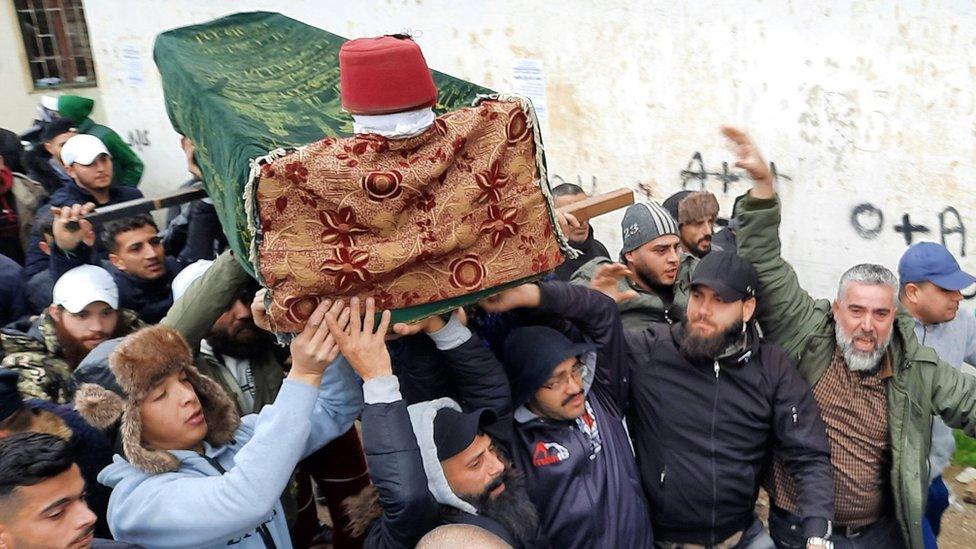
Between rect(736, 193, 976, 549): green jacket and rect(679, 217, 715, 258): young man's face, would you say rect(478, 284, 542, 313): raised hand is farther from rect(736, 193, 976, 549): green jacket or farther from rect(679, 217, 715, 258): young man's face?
rect(679, 217, 715, 258): young man's face

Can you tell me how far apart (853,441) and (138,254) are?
343 centimetres

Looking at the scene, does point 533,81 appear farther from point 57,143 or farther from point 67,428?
point 67,428

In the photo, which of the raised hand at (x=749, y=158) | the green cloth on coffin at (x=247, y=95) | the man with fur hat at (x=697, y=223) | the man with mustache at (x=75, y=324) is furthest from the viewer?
the man with fur hat at (x=697, y=223)

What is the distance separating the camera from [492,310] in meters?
2.90

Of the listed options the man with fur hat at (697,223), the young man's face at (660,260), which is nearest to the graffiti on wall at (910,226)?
the man with fur hat at (697,223)

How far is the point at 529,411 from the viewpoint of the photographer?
10.0 ft

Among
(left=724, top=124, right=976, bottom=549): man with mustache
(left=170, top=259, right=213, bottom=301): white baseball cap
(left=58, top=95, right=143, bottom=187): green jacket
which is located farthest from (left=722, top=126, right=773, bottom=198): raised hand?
(left=58, top=95, right=143, bottom=187): green jacket

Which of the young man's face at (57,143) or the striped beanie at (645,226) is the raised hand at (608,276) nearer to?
the striped beanie at (645,226)

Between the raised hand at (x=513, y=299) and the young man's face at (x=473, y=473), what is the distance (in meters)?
0.40

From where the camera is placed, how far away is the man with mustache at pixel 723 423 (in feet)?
10.3

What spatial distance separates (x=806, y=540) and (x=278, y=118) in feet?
7.30

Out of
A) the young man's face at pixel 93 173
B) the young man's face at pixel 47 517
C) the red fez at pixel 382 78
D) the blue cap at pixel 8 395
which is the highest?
the red fez at pixel 382 78

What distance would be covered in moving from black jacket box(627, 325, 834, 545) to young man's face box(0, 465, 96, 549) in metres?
A: 1.85

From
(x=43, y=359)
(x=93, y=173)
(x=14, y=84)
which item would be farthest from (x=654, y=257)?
(x=14, y=84)
